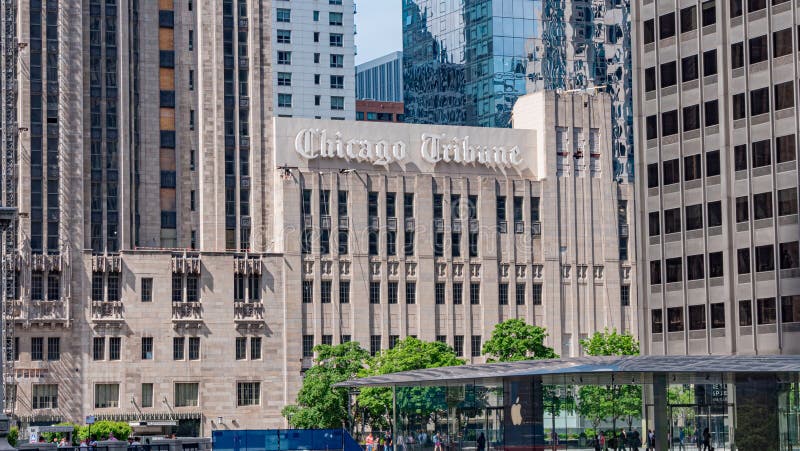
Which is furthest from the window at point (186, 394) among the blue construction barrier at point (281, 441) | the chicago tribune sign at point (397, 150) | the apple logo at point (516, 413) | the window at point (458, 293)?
the apple logo at point (516, 413)

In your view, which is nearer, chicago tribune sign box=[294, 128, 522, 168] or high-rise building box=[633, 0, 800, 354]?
high-rise building box=[633, 0, 800, 354]

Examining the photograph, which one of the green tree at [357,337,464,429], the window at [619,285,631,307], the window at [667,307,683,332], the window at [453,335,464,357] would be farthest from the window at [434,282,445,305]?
the window at [667,307,683,332]

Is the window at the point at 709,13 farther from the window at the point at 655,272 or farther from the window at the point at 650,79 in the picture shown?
the window at the point at 655,272

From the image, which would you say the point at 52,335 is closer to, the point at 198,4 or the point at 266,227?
the point at 266,227

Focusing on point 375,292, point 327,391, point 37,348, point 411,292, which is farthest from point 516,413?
point 411,292

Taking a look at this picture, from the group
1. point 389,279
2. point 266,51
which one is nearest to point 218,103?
point 266,51

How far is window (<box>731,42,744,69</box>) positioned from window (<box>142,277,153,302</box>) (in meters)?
71.0

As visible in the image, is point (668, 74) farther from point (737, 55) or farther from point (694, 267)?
point (694, 267)

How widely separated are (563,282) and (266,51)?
3967cm

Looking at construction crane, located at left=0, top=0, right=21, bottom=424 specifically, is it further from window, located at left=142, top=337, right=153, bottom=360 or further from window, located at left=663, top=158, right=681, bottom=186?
window, located at left=663, top=158, right=681, bottom=186

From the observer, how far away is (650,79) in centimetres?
12444

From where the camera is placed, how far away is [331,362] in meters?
164

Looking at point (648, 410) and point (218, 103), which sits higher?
point (218, 103)

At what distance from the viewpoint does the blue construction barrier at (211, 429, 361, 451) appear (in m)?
114
